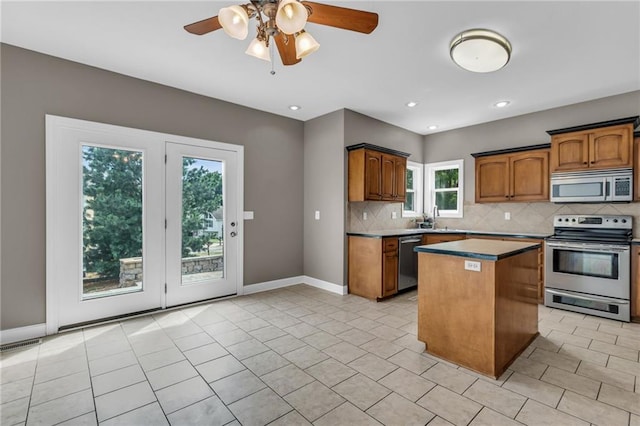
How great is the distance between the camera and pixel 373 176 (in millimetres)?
4613

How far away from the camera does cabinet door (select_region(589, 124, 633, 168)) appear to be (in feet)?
11.9

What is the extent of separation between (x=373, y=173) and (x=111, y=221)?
134 inches

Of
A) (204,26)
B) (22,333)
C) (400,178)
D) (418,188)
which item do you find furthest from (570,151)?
(22,333)

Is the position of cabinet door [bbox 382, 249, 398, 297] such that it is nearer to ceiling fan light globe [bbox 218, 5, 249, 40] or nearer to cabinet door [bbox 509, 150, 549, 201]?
cabinet door [bbox 509, 150, 549, 201]

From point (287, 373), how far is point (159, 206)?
254cm

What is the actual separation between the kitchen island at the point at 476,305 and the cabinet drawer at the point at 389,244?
1490 mm

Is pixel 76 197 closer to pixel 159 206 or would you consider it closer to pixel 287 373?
pixel 159 206

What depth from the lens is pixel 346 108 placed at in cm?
459

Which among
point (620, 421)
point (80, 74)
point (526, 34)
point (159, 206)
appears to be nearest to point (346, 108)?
point (526, 34)

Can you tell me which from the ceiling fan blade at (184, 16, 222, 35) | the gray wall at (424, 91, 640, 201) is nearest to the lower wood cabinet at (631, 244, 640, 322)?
the gray wall at (424, 91, 640, 201)

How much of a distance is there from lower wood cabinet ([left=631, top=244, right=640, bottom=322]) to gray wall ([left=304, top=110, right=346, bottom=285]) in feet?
11.1

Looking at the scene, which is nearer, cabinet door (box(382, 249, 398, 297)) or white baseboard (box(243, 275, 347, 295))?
cabinet door (box(382, 249, 398, 297))

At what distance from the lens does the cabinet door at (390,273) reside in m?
4.26

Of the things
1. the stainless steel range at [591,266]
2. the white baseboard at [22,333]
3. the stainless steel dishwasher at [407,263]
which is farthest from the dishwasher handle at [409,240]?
the white baseboard at [22,333]
